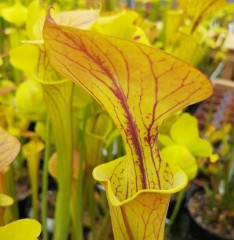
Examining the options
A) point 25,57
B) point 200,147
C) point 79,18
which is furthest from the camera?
point 200,147

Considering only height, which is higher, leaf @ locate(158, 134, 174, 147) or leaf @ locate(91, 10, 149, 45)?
leaf @ locate(91, 10, 149, 45)

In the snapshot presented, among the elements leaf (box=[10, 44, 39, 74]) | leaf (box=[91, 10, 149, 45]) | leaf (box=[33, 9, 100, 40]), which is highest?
leaf (box=[33, 9, 100, 40])

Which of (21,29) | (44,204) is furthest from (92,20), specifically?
(21,29)

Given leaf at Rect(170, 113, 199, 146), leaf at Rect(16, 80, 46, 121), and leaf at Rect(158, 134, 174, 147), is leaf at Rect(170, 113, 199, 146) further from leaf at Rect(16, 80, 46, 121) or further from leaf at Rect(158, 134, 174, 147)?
leaf at Rect(16, 80, 46, 121)

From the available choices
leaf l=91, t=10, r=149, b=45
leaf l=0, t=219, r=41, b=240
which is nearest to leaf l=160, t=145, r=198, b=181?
leaf l=91, t=10, r=149, b=45

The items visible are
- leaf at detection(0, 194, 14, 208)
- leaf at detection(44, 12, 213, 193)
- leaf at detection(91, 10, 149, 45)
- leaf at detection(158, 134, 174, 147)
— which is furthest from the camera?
leaf at detection(158, 134, 174, 147)

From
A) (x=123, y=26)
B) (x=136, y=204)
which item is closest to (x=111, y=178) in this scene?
(x=136, y=204)

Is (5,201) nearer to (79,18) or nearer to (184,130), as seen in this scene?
(79,18)

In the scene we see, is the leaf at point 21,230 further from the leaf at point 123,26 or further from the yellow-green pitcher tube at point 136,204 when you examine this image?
the leaf at point 123,26
